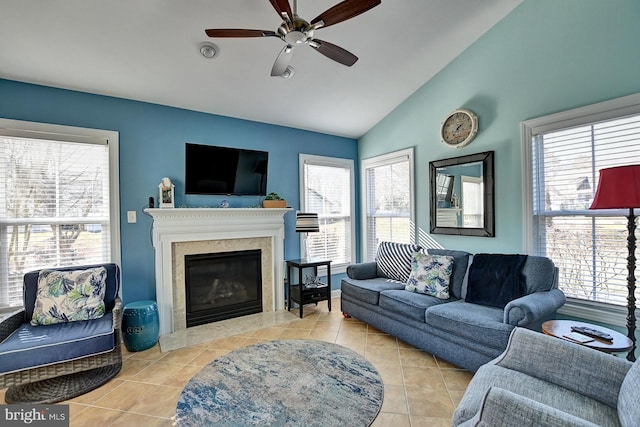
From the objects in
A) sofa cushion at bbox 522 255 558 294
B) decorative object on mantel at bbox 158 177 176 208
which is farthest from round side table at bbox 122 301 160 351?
sofa cushion at bbox 522 255 558 294

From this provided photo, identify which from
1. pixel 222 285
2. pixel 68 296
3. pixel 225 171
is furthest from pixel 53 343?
pixel 225 171

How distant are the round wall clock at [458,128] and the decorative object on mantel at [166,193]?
3.20 m

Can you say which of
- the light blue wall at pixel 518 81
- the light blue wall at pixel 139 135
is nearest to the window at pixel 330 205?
the light blue wall at pixel 139 135

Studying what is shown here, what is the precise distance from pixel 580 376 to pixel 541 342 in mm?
200

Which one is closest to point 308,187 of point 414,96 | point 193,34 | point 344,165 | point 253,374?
point 344,165

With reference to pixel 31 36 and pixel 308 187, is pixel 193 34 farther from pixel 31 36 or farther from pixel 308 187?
pixel 308 187

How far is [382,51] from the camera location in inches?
122

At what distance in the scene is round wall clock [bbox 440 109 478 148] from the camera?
130 inches

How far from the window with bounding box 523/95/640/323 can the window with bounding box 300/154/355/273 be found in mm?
2499

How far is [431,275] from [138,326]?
2.97 metres

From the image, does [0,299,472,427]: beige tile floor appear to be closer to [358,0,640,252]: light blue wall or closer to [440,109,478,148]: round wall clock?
[358,0,640,252]: light blue wall

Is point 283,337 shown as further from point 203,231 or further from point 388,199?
point 388,199

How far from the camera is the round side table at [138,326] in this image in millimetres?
2922

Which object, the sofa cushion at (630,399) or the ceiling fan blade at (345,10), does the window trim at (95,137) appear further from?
the sofa cushion at (630,399)
